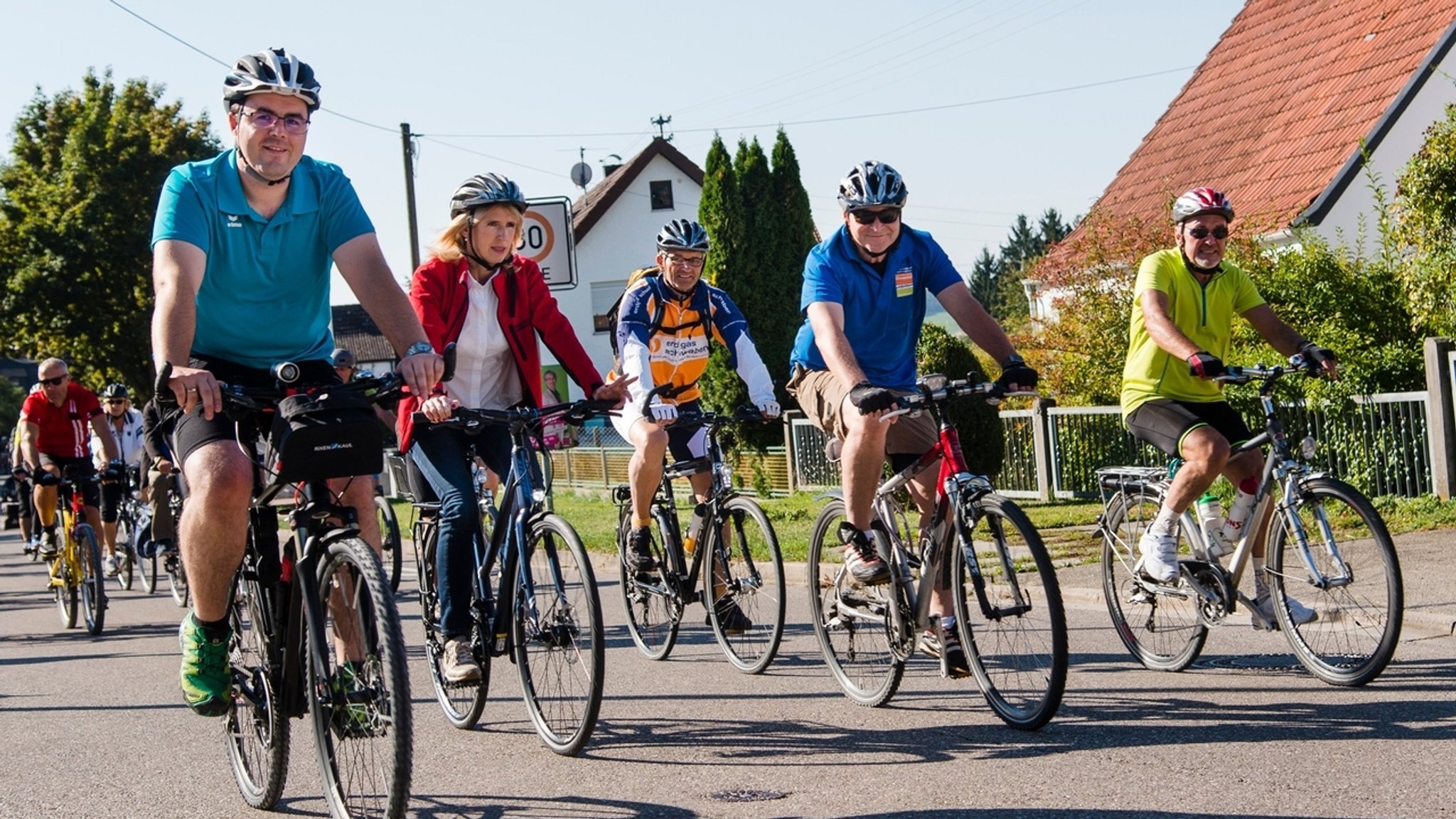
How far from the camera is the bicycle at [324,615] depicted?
4320mm

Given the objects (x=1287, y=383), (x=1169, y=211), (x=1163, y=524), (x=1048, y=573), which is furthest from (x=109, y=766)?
(x=1169, y=211)

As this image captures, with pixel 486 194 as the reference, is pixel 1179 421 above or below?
below

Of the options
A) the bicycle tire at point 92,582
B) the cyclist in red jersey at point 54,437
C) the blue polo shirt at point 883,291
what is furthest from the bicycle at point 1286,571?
the cyclist in red jersey at point 54,437

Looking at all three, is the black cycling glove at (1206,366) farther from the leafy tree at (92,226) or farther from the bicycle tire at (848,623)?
the leafy tree at (92,226)

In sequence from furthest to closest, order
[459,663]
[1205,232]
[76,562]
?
1. [76,562]
2. [1205,232]
3. [459,663]

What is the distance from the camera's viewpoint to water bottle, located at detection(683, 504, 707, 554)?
7.76 metres

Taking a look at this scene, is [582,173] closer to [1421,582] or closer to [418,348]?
[1421,582]

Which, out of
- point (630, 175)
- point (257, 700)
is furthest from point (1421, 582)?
point (630, 175)

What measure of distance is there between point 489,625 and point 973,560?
67.4 inches

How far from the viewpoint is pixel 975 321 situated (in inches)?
257

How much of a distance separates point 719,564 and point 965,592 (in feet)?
6.66

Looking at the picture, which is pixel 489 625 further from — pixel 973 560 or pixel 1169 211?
pixel 1169 211

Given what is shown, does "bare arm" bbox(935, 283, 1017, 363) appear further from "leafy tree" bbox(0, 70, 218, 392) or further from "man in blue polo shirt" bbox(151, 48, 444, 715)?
"leafy tree" bbox(0, 70, 218, 392)

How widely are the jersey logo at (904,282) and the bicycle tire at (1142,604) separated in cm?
137
